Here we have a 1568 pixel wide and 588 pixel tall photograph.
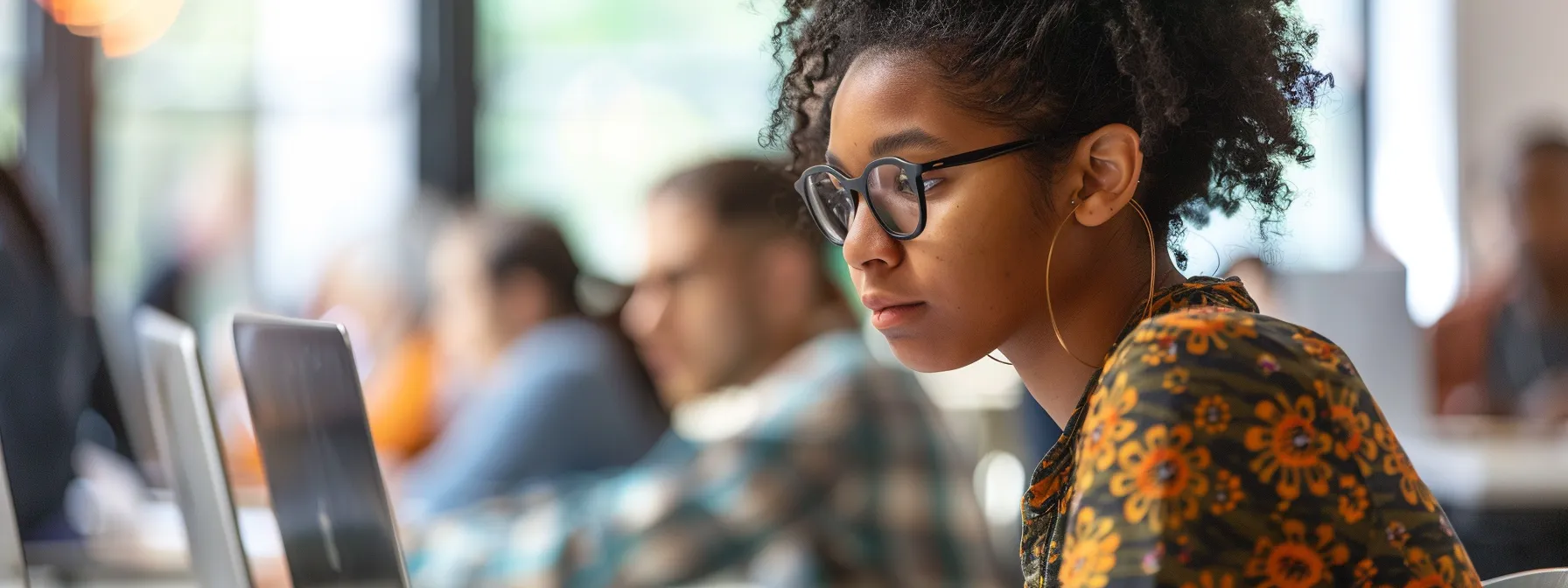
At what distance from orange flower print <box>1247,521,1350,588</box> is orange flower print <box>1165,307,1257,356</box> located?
0.09 meters

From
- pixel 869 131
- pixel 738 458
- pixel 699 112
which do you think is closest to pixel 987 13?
pixel 869 131

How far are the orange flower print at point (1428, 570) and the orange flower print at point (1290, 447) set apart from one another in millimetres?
63

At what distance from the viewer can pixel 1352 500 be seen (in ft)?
2.10

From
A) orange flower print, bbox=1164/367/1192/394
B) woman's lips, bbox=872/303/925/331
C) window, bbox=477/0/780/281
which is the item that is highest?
window, bbox=477/0/780/281

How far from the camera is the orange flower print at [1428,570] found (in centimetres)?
65

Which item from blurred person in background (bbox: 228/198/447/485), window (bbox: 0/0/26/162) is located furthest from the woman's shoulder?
window (bbox: 0/0/26/162)

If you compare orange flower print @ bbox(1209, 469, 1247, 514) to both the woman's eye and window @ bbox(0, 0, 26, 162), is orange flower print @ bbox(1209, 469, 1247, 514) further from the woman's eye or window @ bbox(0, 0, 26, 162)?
window @ bbox(0, 0, 26, 162)

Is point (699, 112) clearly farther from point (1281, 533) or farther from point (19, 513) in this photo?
point (1281, 533)

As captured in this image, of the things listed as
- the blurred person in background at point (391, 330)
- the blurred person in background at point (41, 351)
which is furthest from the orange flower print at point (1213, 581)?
the blurred person in background at point (391, 330)

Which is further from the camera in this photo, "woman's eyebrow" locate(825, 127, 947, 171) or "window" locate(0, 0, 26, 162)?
"window" locate(0, 0, 26, 162)

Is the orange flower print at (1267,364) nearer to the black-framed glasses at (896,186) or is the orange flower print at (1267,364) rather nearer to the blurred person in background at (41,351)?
the black-framed glasses at (896,186)

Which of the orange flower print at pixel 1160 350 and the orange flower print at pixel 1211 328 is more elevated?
the orange flower print at pixel 1211 328

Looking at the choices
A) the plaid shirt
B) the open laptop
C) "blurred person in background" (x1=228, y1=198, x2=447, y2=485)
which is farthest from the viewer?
"blurred person in background" (x1=228, y1=198, x2=447, y2=485)

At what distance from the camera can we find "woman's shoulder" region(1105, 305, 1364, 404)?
2.09 feet
